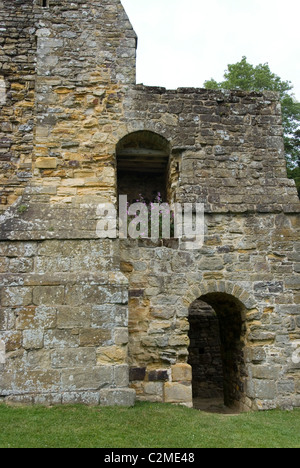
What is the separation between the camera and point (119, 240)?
230 inches

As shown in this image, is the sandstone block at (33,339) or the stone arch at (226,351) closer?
the sandstone block at (33,339)

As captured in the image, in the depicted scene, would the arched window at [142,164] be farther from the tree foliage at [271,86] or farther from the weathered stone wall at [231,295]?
the tree foliage at [271,86]

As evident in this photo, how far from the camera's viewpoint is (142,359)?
5.61m

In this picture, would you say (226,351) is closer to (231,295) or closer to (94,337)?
(231,295)

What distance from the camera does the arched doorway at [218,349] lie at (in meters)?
6.31

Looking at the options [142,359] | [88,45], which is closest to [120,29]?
[88,45]

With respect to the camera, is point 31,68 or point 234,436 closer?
point 234,436

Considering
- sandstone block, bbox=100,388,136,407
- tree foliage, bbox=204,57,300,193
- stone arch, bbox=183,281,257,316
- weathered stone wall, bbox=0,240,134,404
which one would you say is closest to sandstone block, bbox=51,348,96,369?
weathered stone wall, bbox=0,240,134,404

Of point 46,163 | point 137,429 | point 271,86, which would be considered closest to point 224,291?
point 137,429

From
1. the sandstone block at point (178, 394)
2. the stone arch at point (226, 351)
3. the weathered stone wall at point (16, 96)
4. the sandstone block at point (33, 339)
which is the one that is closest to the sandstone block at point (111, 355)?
the sandstone block at point (33, 339)

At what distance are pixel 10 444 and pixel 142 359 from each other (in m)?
2.35

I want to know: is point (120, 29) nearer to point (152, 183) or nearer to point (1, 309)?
point (152, 183)

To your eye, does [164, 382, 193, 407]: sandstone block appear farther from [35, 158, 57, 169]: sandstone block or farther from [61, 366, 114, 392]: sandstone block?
[35, 158, 57, 169]: sandstone block

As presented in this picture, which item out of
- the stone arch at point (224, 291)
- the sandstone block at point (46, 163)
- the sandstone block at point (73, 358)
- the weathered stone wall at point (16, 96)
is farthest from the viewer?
the weathered stone wall at point (16, 96)
